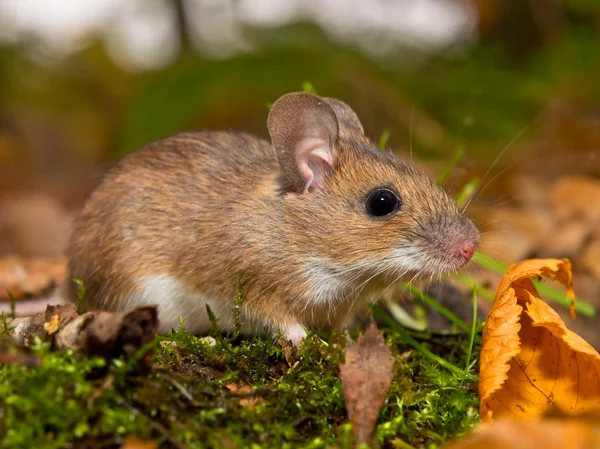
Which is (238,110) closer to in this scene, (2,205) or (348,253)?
(2,205)

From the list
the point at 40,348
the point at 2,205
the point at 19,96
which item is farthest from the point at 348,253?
the point at 19,96

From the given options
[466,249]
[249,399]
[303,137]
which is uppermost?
[303,137]

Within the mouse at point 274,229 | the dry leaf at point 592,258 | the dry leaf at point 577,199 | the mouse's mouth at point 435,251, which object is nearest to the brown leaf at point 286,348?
the mouse at point 274,229

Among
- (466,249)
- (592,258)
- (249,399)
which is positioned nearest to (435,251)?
(466,249)

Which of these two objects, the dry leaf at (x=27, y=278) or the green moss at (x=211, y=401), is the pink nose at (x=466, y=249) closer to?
the green moss at (x=211, y=401)

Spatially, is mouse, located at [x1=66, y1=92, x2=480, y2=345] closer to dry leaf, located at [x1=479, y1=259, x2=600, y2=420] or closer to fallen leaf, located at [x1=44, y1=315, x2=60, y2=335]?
dry leaf, located at [x1=479, y1=259, x2=600, y2=420]

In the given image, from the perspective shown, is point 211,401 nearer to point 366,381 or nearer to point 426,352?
point 366,381
